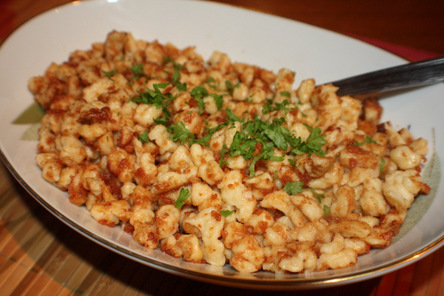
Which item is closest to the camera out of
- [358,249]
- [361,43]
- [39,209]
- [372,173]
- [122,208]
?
[358,249]

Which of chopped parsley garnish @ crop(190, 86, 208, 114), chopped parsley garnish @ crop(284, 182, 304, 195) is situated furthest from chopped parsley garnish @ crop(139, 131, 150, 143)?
chopped parsley garnish @ crop(284, 182, 304, 195)

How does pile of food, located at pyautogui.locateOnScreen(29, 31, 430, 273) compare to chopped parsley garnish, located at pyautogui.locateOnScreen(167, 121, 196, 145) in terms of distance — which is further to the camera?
chopped parsley garnish, located at pyautogui.locateOnScreen(167, 121, 196, 145)

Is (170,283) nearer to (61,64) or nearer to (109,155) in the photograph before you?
(109,155)

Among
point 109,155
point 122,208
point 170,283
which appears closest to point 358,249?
point 170,283

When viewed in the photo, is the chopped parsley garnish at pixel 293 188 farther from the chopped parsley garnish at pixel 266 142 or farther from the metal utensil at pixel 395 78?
the metal utensil at pixel 395 78

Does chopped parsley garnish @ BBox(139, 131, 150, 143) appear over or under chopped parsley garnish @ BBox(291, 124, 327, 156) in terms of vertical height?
under

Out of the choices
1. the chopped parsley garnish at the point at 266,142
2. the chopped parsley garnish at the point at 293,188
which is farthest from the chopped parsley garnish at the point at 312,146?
the chopped parsley garnish at the point at 293,188

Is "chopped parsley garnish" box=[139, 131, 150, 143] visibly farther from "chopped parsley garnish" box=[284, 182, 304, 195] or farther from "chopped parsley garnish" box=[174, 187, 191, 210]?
"chopped parsley garnish" box=[284, 182, 304, 195]
